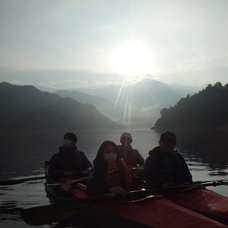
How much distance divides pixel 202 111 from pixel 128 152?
6782 inches

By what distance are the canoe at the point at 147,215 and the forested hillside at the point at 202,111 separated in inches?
6654

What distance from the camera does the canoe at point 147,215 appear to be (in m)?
6.94

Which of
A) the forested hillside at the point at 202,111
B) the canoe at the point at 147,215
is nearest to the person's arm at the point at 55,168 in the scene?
the canoe at the point at 147,215

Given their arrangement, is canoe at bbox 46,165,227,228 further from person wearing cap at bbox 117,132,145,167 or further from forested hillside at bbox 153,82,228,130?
forested hillside at bbox 153,82,228,130

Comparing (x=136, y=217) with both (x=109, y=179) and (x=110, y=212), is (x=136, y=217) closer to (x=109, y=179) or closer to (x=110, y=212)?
(x=110, y=212)

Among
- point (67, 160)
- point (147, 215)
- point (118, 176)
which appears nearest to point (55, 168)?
point (67, 160)

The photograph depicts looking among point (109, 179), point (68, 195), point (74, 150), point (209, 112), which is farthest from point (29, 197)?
point (209, 112)

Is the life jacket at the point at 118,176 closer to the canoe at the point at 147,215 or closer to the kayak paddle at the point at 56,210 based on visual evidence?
the canoe at the point at 147,215

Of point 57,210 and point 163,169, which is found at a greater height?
point 163,169

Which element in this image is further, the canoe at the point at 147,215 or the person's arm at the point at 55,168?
the person's arm at the point at 55,168

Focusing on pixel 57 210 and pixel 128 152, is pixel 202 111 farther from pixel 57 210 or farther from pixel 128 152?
pixel 57 210

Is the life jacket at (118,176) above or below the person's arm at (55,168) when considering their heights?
above

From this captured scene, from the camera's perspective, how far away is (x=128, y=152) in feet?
51.4

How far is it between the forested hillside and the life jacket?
168m
